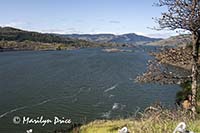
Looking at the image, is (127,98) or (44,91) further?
(44,91)

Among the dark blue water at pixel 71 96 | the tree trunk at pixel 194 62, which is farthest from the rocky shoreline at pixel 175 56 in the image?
the dark blue water at pixel 71 96

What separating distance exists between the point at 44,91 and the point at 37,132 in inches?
797

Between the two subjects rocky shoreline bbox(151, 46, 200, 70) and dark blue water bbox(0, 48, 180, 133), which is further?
dark blue water bbox(0, 48, 180, 133)

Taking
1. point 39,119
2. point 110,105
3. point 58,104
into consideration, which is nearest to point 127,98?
point 110,105

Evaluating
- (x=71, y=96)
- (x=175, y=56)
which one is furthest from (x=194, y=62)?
(x=71, y=96)

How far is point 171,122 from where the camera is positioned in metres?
8.84

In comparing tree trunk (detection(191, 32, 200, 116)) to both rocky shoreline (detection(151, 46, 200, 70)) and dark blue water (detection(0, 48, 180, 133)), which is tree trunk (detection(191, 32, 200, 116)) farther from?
dark blue water (detection(0, 48, 180, 133))

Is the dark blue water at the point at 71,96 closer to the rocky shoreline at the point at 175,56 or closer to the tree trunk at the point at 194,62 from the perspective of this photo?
the rocky shoreline at the point at 175,56

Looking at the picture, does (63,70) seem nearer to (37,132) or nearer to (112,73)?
(112,73)

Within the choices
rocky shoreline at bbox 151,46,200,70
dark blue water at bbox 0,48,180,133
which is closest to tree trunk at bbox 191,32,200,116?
rocky shoreline at bbox 151,46,200,70

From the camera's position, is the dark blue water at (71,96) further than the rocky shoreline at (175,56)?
Yes

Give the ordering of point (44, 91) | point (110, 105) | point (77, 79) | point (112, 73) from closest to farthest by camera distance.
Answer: point (110, 105)
point (44, 91)
point (77, 79)
point (112, 73)

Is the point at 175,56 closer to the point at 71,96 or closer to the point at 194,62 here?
the point at 194,62

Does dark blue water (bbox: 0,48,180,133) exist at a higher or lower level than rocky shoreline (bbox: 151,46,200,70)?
lower
